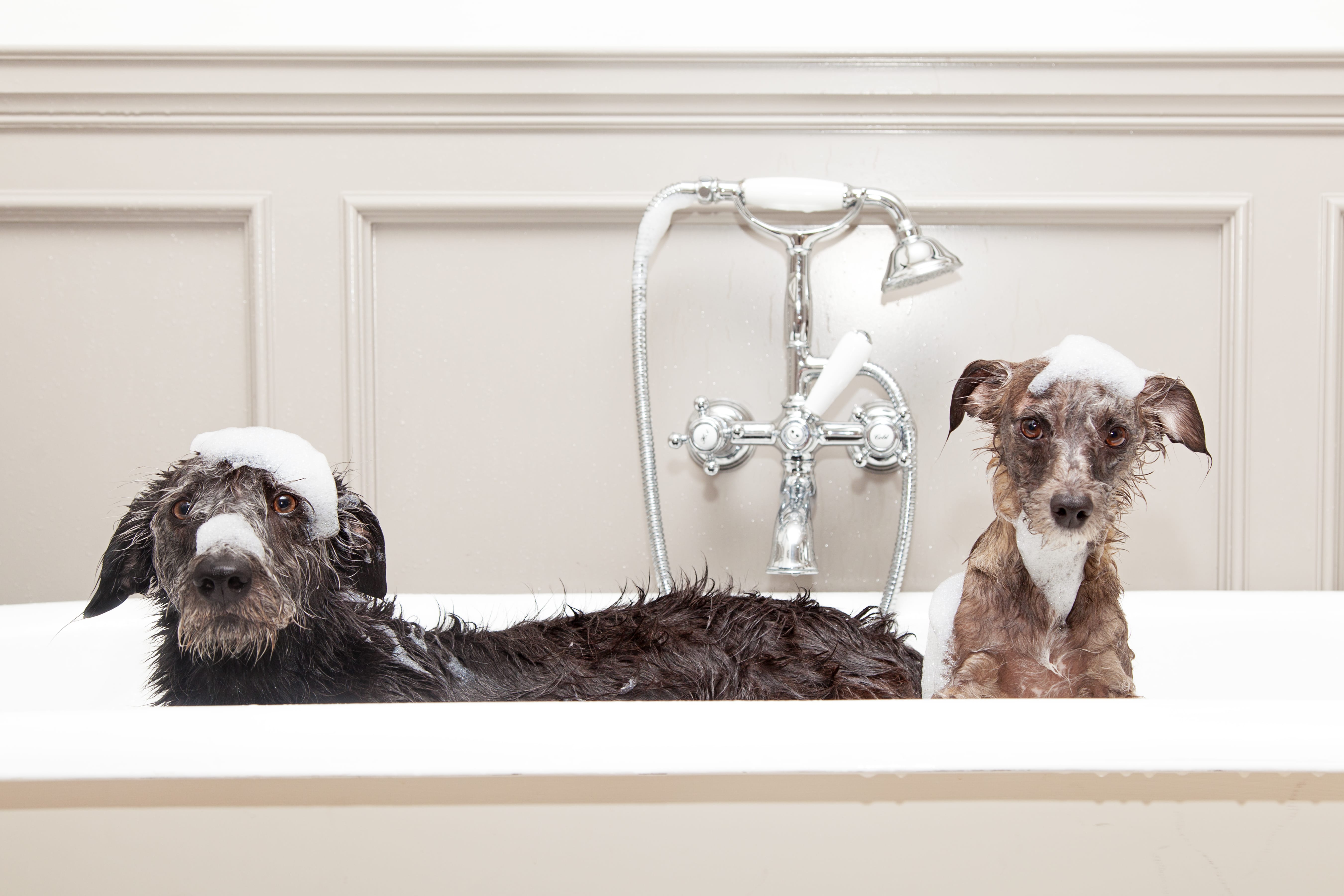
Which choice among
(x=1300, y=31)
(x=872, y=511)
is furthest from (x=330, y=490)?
(x=1300, y=31)

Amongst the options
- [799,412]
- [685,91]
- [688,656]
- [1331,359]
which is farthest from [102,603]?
[1331,359]

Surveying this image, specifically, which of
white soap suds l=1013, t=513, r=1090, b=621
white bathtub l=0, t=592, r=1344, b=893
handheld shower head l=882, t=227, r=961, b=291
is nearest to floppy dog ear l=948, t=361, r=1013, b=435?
white soap suds l=1013, t=513, r=1090, b=621

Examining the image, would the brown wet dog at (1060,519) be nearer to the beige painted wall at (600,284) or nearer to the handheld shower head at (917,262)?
the handheld shower head at (917,262)

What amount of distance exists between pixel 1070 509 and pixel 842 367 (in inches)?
16.5

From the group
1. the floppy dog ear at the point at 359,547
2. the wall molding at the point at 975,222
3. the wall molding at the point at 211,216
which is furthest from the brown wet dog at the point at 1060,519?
the wall molding at the point at 211,216

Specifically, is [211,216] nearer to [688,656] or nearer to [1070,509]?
[688,656]

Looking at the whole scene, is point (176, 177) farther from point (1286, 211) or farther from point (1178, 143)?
point (1286, 211)

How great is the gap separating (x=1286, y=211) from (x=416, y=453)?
1566 millimetres

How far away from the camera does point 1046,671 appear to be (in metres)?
0.59

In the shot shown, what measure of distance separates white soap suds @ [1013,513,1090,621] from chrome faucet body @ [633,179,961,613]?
41 centimetres

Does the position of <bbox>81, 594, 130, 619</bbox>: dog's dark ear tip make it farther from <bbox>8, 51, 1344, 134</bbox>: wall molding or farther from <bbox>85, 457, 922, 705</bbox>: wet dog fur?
<bbox>8, 51, 1344, 134</bbox>: wall molding

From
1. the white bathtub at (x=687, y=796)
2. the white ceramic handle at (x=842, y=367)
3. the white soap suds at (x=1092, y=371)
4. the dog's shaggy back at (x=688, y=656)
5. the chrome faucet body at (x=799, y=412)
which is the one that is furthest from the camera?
the chrome faucet body at (x=799, y=412)

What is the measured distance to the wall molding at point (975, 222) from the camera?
1.27 m

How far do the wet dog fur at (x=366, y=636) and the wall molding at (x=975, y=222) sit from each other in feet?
2.27
